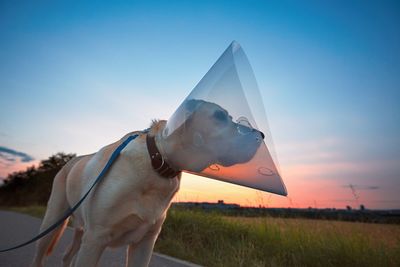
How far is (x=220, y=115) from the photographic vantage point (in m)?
2.00

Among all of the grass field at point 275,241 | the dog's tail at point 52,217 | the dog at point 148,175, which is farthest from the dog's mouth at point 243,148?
the grass field at point 275,241

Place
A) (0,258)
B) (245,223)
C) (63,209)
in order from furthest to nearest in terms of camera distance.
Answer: (245,223)
(0,258)
(63,209)

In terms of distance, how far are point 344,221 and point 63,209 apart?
5.64 metres

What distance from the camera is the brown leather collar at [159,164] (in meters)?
2.30

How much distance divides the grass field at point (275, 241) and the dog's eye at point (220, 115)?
10.5 ft

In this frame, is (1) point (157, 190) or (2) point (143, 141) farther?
(2) point (143, 141)

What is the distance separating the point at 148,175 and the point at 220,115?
0.76 metres

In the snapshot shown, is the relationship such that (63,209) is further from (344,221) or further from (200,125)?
(344,221)

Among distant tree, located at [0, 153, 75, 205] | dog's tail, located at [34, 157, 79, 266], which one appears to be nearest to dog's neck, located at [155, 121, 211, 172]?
dog's tail, located at [34, 157, 79, 266]

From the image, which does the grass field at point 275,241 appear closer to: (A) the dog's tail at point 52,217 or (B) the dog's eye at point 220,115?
(A) the dog's tail at point 52,217

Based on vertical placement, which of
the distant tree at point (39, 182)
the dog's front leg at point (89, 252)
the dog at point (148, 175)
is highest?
the distant tree at point (39, 182)

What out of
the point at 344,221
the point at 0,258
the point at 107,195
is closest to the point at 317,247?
the point at 344,221

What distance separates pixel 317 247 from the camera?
5121 millimetres

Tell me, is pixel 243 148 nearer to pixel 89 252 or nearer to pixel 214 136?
pixel 214 136
